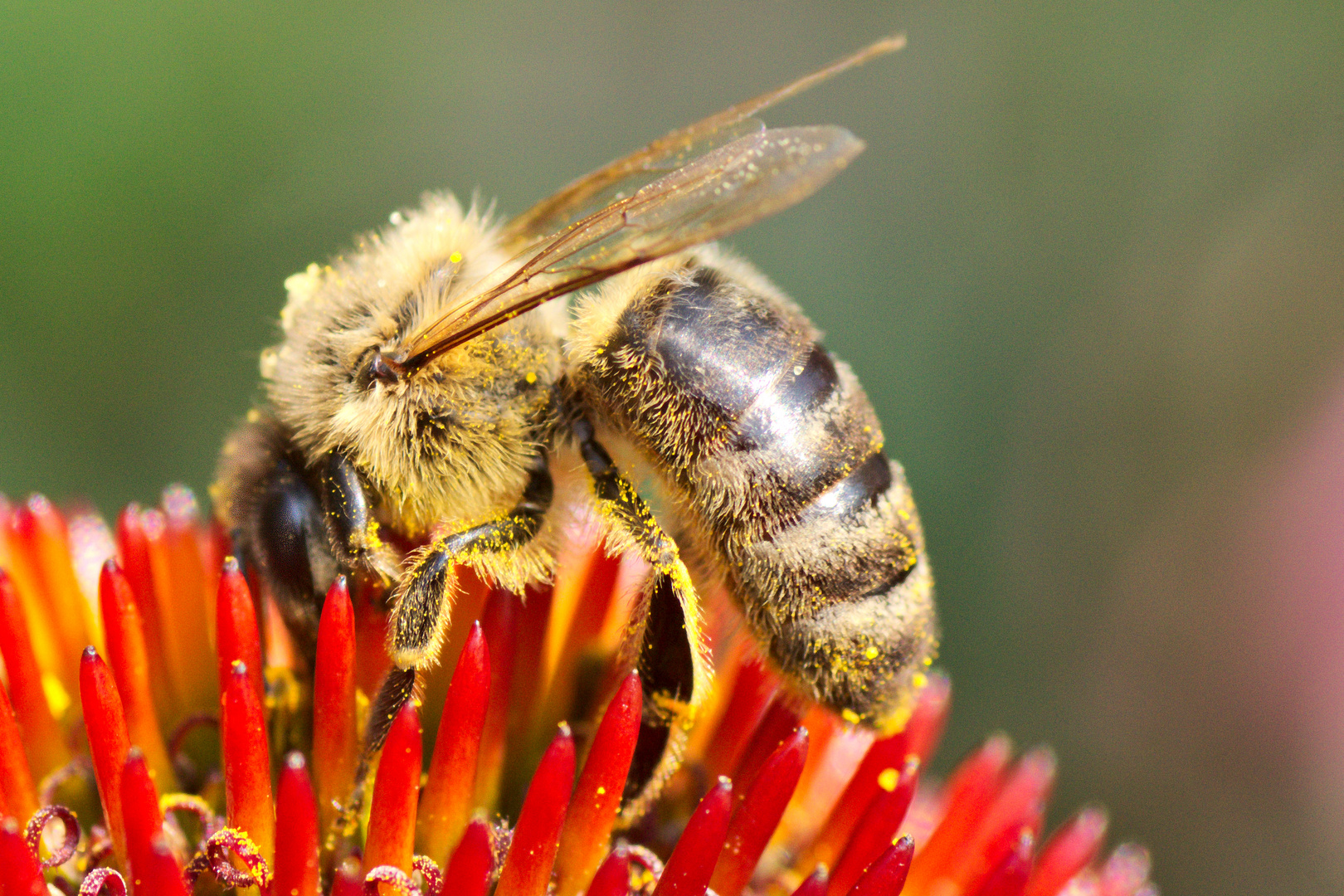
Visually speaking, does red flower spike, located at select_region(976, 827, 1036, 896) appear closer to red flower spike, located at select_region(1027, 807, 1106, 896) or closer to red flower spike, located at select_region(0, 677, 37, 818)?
red flower spike, located at select_region(1027, 807, 1106, 896)

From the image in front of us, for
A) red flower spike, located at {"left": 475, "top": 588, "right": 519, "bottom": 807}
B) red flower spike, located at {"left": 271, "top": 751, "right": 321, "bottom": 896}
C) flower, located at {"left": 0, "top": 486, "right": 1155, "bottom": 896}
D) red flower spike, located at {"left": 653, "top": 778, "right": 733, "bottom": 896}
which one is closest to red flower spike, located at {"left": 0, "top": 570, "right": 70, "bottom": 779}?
flower, located at {"left": 0, "top": 486, "right": 1155, "bottom": 896}

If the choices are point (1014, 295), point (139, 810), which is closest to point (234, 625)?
point (139, 810)

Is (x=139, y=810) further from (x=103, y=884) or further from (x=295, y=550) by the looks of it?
(x=295, y=550)

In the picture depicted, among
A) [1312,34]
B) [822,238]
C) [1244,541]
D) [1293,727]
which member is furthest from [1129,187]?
[1293,727]

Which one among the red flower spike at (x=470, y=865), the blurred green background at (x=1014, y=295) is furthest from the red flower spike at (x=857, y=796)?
the blurred green background at (x=1014, y=295)

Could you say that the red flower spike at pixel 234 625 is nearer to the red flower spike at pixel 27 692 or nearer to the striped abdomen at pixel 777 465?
the red flower spike at pixel 27 692
